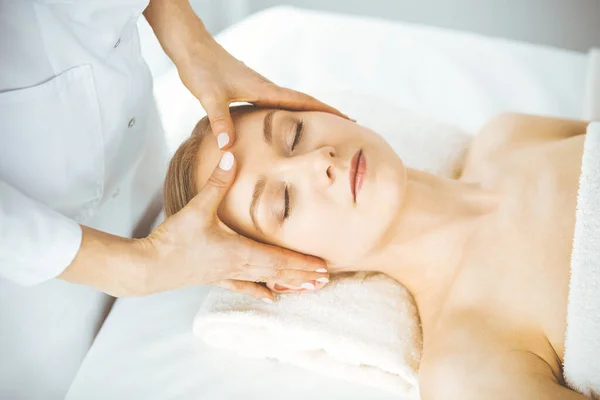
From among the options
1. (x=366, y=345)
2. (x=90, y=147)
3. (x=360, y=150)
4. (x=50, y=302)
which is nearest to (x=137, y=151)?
(x=90, y=147)

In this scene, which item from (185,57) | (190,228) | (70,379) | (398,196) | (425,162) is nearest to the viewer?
(190,228)

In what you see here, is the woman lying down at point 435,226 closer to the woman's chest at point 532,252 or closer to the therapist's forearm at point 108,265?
the woman's chest at point 532,252

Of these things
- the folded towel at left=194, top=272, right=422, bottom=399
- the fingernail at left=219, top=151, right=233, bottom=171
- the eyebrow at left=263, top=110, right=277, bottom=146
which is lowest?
the folded towel at left=194, top=272, right=422, bottom=399

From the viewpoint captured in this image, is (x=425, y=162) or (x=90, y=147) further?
(x=425, y=162)

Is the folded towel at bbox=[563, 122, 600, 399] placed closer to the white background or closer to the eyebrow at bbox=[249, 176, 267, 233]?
the eyebrow at bbox=[249, 176, 267, 233]

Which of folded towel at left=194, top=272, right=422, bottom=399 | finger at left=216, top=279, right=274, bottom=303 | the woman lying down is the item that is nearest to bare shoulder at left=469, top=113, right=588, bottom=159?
the woman lying down

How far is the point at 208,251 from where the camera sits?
102cm

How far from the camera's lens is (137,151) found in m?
Result: 1.34

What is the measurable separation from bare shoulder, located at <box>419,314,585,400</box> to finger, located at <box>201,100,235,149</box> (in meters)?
0.61

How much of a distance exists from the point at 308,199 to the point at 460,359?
1.43 ft

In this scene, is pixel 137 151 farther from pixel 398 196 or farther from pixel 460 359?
pixel 460 359

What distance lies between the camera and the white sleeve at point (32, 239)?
33.1 inches

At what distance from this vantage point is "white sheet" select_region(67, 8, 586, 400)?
4.06ft

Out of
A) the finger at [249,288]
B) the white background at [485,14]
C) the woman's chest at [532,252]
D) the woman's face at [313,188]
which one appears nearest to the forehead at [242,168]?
the woman's face at [313,188]
